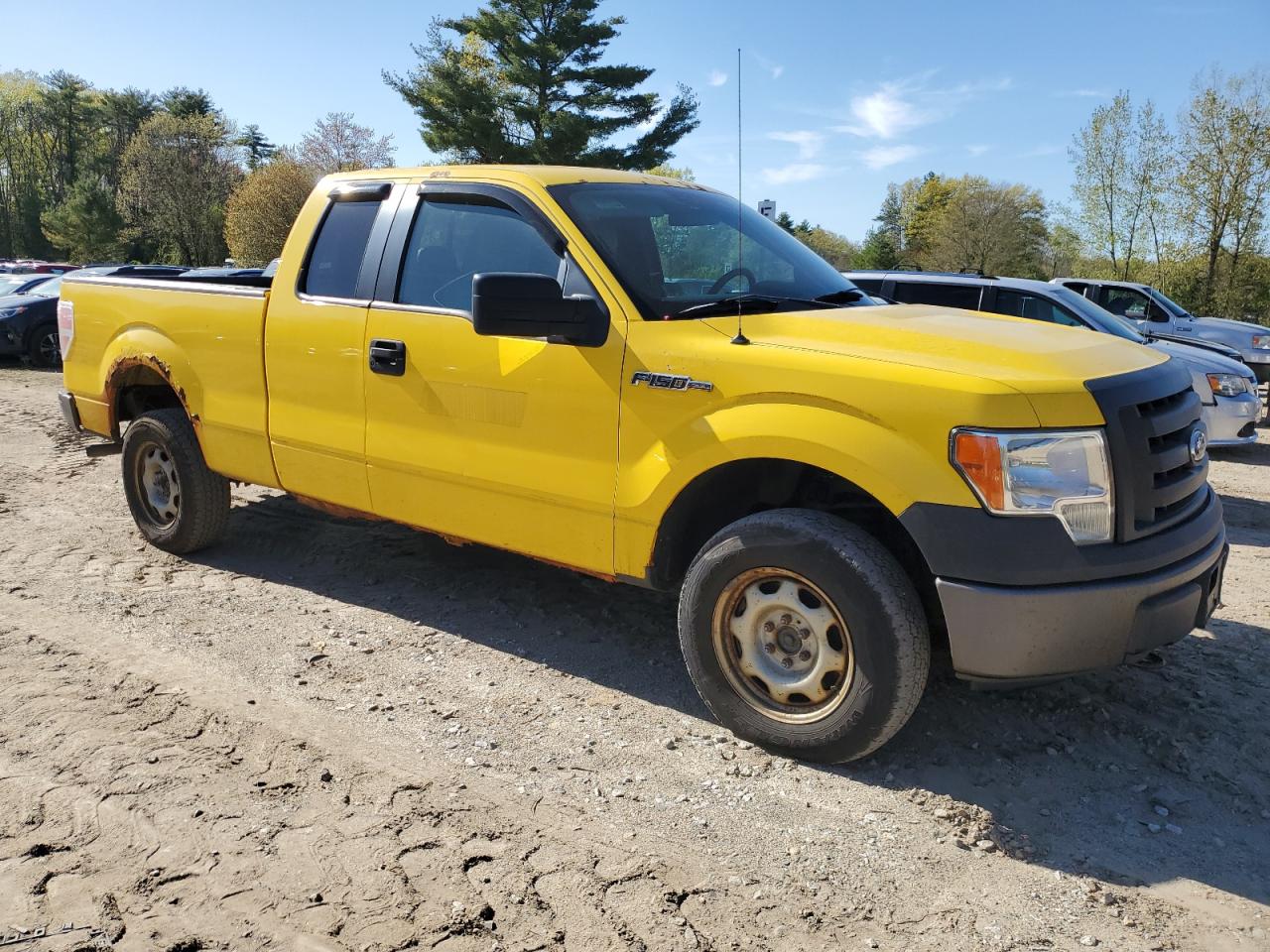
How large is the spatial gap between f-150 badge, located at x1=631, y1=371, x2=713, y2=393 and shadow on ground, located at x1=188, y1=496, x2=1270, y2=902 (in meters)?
Result: 1.34

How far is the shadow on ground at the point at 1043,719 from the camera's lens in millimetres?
3025

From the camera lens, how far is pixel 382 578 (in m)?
5.43

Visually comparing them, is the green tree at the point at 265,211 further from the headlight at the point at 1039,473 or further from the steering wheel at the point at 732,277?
the headlight at the point at 1039,473

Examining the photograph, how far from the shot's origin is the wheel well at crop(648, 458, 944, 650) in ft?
11.5

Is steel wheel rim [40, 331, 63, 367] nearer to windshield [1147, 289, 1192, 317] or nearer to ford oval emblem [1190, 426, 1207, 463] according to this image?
ford oval emblem [1190, 426, 1207, 463]

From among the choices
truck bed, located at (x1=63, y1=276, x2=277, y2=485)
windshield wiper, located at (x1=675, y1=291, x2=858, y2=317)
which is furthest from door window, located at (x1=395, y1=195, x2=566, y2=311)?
truck bed, located at (x1=63, y1=276, x2=277, y2=485)

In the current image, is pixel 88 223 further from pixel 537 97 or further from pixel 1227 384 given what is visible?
pixel 1227 384

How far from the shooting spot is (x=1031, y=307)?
29.9ft

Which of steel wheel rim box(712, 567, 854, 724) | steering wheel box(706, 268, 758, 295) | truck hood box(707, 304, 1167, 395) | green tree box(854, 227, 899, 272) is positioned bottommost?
steel wheel rim box(712, 567, 854, 724)

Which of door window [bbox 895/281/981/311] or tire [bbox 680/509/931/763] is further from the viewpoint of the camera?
door window [bbox 895/281/981/311]

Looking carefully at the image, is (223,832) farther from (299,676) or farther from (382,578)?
(382,578)

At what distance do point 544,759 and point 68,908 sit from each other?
149cm

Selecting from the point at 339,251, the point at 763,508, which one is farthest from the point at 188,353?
the point at 763,508

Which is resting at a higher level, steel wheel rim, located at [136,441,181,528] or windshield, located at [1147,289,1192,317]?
windshield, located at [1147,289,1192,317]
